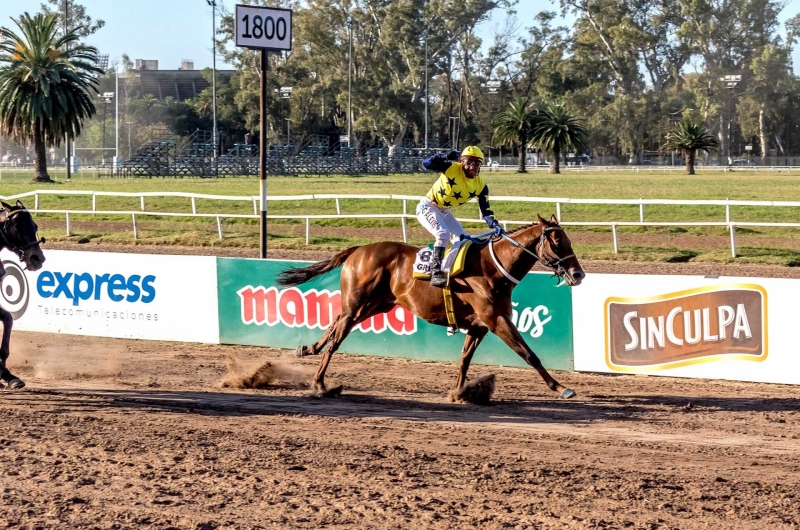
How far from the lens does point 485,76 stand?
324 ft

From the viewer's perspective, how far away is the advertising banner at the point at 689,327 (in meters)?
10.4

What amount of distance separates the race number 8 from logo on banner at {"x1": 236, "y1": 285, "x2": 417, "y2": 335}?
12.3 feet

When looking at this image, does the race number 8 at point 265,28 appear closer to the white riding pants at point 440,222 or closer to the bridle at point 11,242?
the bridle at point 11,242

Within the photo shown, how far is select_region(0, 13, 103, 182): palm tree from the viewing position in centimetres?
4594

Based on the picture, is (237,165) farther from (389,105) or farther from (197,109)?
(197,109)

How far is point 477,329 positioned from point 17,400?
470 cm

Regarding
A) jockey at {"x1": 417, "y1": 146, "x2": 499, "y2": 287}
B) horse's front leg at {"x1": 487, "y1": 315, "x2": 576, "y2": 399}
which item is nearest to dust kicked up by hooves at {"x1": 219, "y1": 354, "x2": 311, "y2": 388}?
jockey at {"x1": 417, "y1": 146, "x2": 499, "y2": 287}

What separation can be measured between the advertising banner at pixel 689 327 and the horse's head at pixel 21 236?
6.02 meters

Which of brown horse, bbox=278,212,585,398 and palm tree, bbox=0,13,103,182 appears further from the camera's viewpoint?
palm tree, bbox=0,13,103,182

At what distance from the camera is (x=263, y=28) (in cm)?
1441

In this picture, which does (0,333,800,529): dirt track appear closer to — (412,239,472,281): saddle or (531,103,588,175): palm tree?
(412,239,472,281): saddle

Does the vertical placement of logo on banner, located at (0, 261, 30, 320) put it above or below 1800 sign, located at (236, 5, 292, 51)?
below

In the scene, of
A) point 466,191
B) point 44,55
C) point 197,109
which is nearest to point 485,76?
point 197,109

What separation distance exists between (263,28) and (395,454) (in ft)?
28.7
